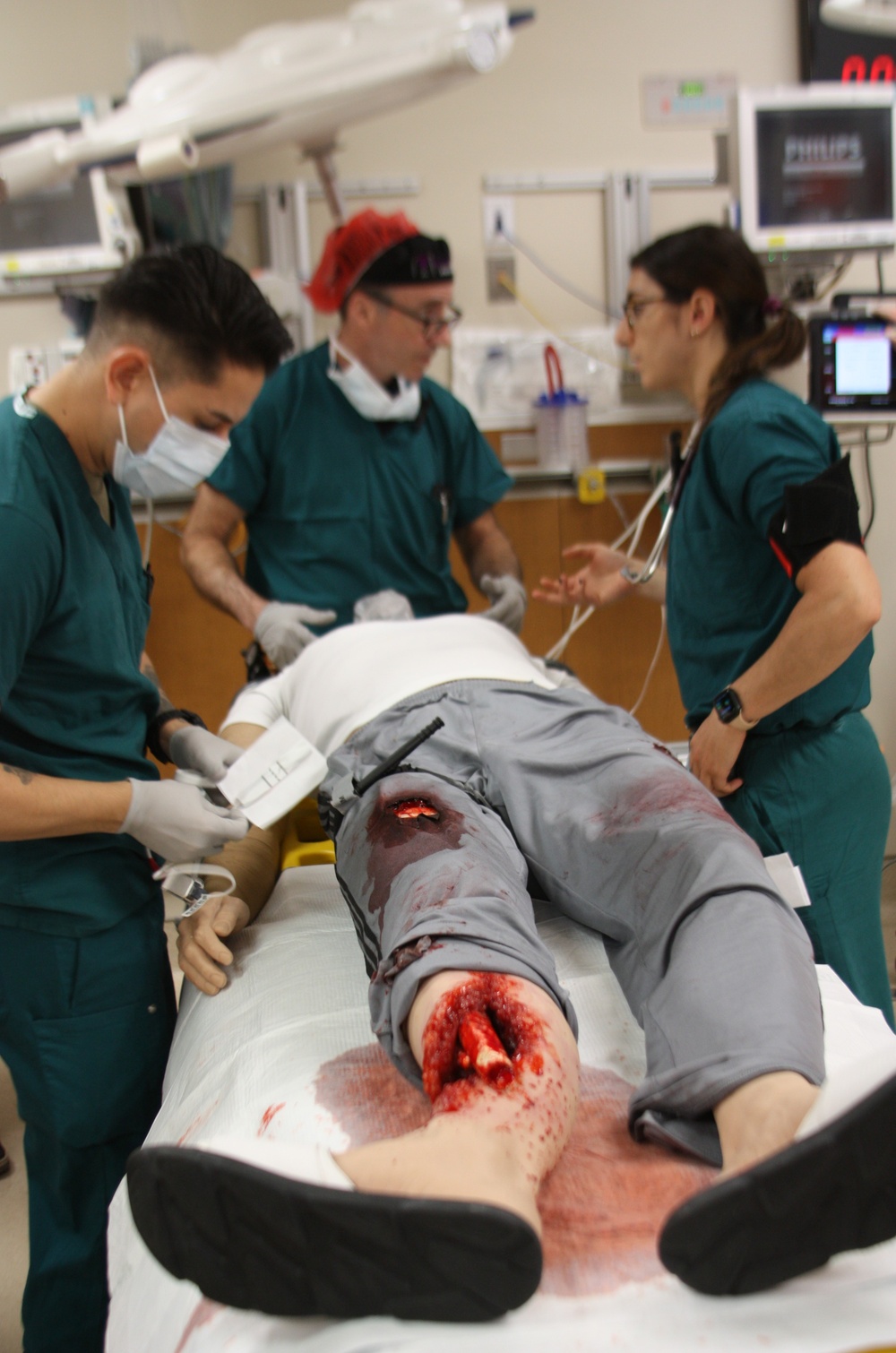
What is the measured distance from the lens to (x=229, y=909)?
1.42m

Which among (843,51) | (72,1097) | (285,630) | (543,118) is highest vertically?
(843,51)

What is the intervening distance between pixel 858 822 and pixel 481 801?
24.5 inches

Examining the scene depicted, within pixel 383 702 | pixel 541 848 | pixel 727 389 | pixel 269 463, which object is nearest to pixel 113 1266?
pixel 541 848

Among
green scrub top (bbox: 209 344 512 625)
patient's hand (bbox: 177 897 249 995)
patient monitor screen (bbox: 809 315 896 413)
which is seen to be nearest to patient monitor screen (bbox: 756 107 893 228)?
patient monitor screen (bbox: 809 315 896 413)

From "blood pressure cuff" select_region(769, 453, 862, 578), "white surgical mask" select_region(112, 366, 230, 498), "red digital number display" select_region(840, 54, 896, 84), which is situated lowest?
"blood pressure cuff" select_region(769, 453, 862, 578)

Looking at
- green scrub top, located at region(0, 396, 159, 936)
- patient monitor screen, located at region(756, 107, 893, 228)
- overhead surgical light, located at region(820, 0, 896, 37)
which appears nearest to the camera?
green scrub top, located at region(0, 396, 159, 936)

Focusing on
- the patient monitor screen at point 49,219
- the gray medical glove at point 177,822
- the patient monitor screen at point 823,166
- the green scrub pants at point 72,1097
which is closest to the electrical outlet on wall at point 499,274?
the patient monitor screen at point 823,166

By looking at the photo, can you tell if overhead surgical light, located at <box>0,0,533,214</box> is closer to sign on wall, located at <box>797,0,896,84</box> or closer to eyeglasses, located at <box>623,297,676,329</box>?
eyeglasses, located at <box>623,297,676,329</box>

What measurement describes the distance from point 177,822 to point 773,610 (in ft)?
3.14

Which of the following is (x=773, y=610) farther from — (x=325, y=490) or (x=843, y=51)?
(x=843, y=51)

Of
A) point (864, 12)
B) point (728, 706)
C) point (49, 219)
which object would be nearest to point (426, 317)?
point (864, 12)

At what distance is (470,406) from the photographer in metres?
3.33

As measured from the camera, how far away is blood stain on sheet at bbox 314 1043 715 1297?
2.54 ft

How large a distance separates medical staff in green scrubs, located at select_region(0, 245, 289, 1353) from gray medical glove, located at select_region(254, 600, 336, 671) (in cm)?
70
